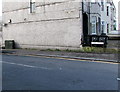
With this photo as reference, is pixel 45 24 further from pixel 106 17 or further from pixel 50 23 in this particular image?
pixel 106 17

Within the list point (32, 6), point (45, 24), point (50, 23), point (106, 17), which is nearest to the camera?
point (50, 23)

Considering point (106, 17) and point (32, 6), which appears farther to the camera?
point (106, 17)

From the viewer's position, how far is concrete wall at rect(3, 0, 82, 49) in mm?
17781

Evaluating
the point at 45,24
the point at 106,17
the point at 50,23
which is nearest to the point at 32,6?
the point at 45,24

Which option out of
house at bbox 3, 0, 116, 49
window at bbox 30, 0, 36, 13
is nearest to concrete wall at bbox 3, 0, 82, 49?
house at bbox 3, 0, 116, 49

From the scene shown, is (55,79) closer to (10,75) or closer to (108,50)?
(10,75)

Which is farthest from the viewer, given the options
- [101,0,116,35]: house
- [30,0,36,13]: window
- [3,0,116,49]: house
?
[101,0,116,35]: house

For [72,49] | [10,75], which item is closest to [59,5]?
[72,49]

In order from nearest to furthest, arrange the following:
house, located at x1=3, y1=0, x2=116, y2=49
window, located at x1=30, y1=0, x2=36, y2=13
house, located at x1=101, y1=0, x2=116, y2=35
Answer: house, located at x1=3, y1=0, x2=116, y2=49 < window, located at x1=30, y1=0, x2=36, y2=13 < house, located at x1=101, y1=0, x2=116, y2=35

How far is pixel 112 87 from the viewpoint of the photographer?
18.7ft

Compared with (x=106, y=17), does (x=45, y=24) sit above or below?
below

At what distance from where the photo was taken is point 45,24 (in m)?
20.1

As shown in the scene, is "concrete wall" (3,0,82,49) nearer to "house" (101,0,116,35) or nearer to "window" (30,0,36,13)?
"window" (30,0,36,13)

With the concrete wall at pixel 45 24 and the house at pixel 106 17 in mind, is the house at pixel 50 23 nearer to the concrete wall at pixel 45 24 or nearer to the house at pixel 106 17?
the concrete wall at pixel 45 24
